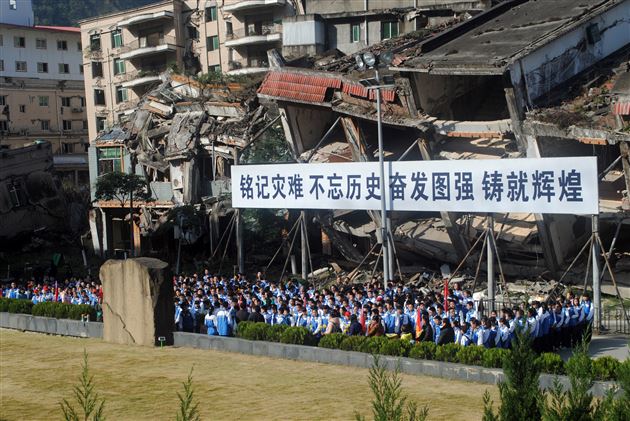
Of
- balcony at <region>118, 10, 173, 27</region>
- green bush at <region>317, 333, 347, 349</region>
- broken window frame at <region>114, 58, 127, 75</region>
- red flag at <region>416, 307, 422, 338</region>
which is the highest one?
balcony at <region>118, 10, 173, 27</region>

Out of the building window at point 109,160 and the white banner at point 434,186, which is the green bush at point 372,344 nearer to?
the white banner at point 434,186

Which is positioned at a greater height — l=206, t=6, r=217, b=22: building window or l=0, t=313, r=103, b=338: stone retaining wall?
l=206, t=6, r=217, b=22: building window

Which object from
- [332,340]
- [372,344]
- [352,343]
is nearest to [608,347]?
[372,344]

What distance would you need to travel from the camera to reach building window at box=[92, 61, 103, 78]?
5453 cm

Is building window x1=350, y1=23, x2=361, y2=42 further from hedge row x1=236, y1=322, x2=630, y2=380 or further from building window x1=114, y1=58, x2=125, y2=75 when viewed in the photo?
hedge row x1=236, y1=322, x2=630, y2=380

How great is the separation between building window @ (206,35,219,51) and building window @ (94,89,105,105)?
906 cm

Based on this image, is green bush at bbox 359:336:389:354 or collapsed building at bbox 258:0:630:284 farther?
collapsed building at bbox 258:0:630:284

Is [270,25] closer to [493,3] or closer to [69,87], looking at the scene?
[493,3]

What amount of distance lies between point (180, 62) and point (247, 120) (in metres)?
16.0

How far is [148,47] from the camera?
167 ft

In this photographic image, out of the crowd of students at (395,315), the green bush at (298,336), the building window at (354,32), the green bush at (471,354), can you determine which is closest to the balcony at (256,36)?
the building window at (354,32)

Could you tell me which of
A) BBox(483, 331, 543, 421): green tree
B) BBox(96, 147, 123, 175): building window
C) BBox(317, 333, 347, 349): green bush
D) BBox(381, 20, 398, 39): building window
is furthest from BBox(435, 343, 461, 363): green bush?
BBox(96, 147, 123, 175): building window

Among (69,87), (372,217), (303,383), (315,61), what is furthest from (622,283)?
(69,87)

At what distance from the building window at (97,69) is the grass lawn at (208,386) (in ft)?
118
